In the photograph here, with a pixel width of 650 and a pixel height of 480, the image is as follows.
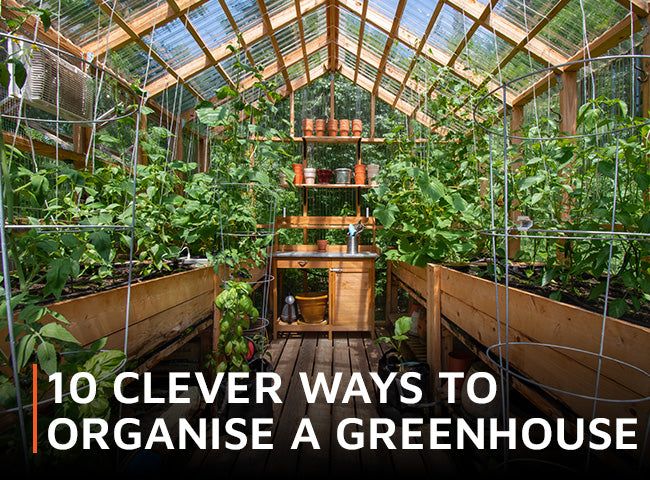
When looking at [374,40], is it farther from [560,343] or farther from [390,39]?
[560,343]

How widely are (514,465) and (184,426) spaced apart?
128cm

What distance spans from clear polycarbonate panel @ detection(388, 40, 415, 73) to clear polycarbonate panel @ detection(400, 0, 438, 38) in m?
0.24

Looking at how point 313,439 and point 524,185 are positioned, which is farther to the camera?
point 313,439

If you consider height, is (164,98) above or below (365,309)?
above

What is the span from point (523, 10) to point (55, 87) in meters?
2.96

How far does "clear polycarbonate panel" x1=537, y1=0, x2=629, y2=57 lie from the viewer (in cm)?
229

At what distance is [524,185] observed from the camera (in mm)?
1345

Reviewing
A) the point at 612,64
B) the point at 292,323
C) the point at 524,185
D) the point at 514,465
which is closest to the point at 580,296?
the point at 524,185

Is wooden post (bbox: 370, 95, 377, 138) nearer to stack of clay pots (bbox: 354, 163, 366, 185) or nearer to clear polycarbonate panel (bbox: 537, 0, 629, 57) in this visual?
stack of clay pots (bbox: 354, 163, 366, 185)

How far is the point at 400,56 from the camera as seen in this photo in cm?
448

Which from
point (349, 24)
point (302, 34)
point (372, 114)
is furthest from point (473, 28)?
point (372, 114)

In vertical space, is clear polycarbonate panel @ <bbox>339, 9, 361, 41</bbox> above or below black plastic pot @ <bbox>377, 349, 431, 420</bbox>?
above

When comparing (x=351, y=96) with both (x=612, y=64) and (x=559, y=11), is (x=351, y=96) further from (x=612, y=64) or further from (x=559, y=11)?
(x=612, y=64)

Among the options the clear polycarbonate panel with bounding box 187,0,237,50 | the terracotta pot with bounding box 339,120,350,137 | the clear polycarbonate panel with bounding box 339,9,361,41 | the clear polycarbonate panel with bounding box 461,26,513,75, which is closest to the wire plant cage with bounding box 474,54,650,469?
the clear polycarbonate panel with bounding box 461,26,513,75
